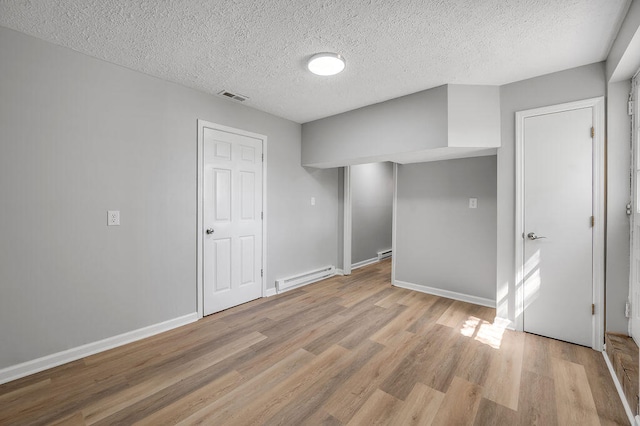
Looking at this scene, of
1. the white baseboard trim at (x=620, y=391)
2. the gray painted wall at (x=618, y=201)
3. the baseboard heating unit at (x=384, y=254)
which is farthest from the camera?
the baseboard heating unit at (x=384, y=254)

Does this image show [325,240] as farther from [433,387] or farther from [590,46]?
[590,46]

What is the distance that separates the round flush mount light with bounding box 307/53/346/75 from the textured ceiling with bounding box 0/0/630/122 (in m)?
0.06

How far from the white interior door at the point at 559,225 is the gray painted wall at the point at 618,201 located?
12 centimetres

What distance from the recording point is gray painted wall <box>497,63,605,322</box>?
247 cm

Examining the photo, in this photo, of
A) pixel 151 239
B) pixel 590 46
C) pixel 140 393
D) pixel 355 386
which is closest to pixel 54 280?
pixel 151 239

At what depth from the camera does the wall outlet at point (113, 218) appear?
235cm

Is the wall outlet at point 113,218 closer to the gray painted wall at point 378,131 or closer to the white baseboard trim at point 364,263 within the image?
the gray painted wall at point 378,131

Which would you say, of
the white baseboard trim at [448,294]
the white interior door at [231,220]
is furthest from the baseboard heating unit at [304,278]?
the white baseboard trim at [448,294]

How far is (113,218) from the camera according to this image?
2.38 meters

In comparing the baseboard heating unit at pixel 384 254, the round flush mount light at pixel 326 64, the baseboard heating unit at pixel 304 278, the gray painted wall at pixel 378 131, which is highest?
the round flush mount light at pixel 326 64

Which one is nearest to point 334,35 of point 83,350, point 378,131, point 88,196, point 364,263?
point 378,131

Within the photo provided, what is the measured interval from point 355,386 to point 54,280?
2387mm

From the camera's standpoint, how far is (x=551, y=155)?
2.46 m

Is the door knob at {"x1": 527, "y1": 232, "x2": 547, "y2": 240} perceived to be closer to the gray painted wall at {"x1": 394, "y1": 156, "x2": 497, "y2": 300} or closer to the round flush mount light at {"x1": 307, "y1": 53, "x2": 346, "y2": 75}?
the gray painted wall at {"x1": 394, "y1": 156, "x2": 497, "y2": 300}
